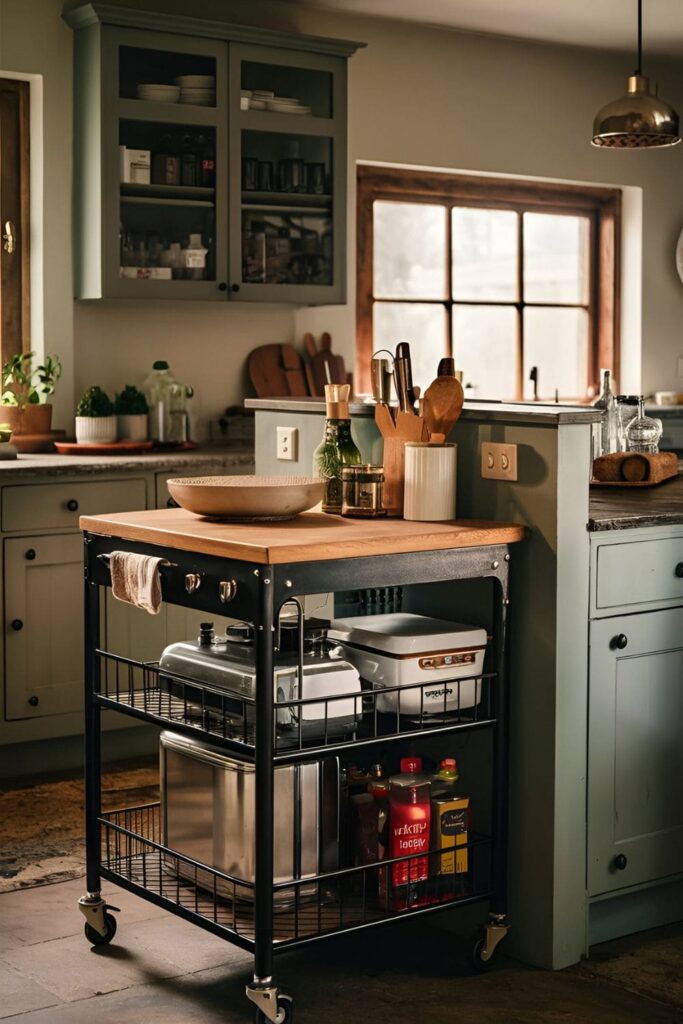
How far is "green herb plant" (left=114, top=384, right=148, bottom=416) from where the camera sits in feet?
15.7

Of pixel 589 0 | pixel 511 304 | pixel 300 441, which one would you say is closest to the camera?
A: pixel 300 441

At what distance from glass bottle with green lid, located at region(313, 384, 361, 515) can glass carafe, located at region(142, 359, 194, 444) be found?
2004 mm

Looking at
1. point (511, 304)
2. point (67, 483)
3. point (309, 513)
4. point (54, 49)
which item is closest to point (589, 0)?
point (511, 304)

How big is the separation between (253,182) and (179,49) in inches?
19.7

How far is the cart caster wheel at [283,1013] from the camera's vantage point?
2.42 metres

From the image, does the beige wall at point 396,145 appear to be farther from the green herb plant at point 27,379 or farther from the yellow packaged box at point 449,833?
the yellow packaged box at point 449,833

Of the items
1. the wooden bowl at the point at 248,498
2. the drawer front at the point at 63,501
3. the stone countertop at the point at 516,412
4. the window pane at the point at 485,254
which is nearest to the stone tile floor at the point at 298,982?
the wooden bowl at the point at 248,498

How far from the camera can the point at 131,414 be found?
4.79 m

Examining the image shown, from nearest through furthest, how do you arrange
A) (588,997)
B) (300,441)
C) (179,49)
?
1. (588,997)
2. (300,441)
3. (179,49)

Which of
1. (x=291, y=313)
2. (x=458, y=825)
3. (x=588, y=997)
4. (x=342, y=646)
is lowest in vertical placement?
(x=588, y=997)

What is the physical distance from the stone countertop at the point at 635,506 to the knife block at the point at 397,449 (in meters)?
0.39

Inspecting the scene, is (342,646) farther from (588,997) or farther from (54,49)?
(54,49)

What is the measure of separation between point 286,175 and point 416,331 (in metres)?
1.11

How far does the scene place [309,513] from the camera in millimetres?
2891
